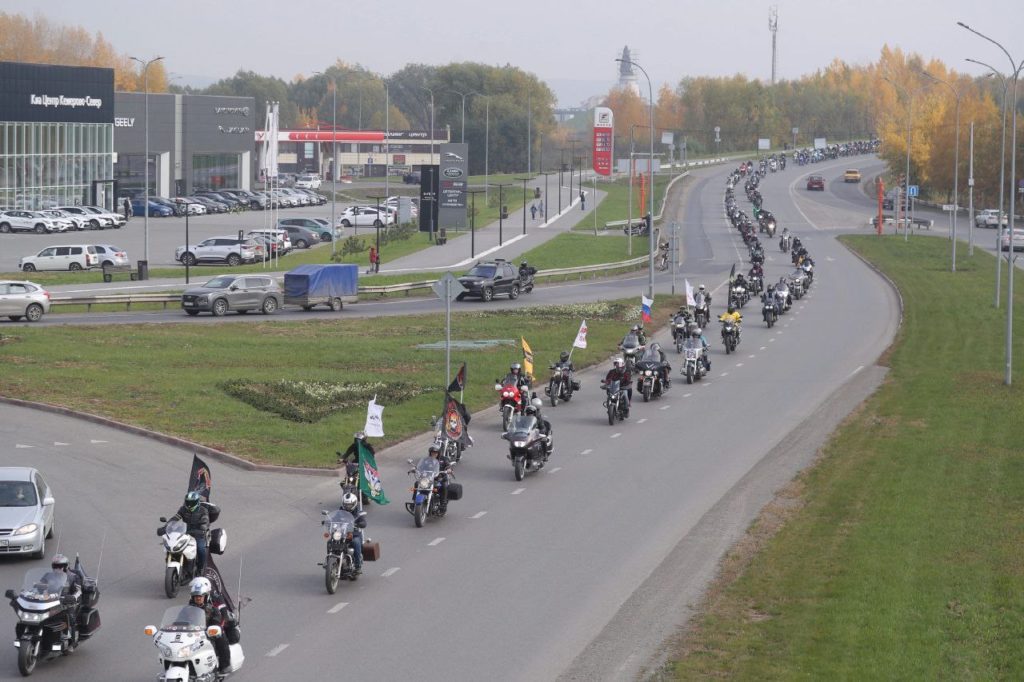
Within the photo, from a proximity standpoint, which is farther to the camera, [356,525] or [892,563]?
[892,563]

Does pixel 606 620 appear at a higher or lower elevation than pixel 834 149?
lower

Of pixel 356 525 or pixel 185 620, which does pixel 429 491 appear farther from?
pixel 185 620

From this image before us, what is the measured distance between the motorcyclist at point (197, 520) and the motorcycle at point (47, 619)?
9.28ft

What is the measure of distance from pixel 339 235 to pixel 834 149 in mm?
116265

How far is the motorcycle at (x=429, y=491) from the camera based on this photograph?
21.1 m

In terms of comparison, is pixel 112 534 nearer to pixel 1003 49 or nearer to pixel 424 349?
pixel 424 349

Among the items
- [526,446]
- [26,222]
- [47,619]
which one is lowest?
[47,619]

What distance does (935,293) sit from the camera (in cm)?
6272

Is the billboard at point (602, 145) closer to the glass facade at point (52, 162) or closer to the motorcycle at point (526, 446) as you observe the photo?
the glass facade at point (52, 162)

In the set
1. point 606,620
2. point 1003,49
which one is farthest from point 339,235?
point 606,620

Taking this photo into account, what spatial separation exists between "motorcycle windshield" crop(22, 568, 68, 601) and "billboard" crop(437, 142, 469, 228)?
70479 millimetres

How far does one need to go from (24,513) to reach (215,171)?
108m

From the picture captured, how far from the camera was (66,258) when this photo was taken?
67.2m

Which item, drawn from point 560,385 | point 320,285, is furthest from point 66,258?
point 560,385
